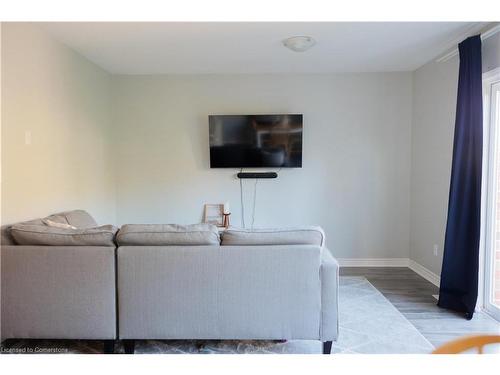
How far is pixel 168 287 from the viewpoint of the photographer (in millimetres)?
2188

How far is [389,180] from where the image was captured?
4.64 m

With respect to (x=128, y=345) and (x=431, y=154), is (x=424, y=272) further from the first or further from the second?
(x=128, y=345)

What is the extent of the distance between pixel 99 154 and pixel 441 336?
4008mm

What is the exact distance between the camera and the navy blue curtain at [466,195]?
296 centimetres

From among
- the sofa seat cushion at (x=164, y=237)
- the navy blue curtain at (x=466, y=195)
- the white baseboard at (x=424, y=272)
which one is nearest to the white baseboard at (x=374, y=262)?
the white baseboard at (x=424, y=272)

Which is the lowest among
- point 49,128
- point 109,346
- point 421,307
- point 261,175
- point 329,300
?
point 421,307

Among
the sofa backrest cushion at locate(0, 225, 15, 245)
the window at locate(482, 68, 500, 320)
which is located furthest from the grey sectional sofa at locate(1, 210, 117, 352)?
the window at locate(482, 68, 500, 320)

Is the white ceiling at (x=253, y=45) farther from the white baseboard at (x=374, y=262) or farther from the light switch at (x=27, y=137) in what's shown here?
the white baseboard at (x=374, y=262)

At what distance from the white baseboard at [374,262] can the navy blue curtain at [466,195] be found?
55.4 inches

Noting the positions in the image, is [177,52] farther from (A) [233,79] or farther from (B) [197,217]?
(B) [197,217]

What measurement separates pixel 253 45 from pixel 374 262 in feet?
10.3

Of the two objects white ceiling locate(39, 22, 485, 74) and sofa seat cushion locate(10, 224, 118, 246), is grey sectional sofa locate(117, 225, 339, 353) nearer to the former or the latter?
sofa seat cushion locate(10, 224, 118, 246)

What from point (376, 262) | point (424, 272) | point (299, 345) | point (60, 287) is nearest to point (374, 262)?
point (376, 262)
